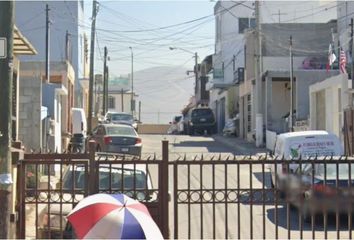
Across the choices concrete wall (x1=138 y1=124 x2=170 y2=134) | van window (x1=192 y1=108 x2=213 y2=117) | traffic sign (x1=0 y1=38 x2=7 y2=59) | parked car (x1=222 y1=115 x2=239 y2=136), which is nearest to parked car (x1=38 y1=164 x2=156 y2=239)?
traffic sign (x1=0 y1=38 x2=7 y2=59)

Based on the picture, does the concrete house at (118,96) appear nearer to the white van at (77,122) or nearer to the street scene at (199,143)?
the street scene at (199,143)

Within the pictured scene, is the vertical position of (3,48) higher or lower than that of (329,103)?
lower

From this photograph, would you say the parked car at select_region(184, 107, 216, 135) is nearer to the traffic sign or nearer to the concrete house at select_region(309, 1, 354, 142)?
the concrete house at select_region(309, 1, 354, 142)

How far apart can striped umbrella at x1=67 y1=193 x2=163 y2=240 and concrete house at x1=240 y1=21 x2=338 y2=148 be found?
2723 cm

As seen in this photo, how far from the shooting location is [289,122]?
3494cm

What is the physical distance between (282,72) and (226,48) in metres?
25.2

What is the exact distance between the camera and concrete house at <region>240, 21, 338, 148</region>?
3506 cm

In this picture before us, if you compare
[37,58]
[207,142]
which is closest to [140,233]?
[207,142]

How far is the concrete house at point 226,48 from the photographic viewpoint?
5709cm

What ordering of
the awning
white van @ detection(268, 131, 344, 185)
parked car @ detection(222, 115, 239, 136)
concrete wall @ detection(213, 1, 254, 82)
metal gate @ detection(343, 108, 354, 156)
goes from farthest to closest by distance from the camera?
1. concrete wall @ detection(213, 1, 254, 82)
2. parked car @ detection(222, 115, 239, 136)
3. metal gate @ detection(343, 108, 354, 156)
4. white van @ detection(268, 131, 344, 185)
5. the awning

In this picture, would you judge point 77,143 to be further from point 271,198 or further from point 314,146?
point 271,198

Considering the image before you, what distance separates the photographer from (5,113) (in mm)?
7312

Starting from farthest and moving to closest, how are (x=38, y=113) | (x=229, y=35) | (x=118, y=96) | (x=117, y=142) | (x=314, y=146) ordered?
(x=118, y=96)
(x=229, y=35)
(x=117, y=142)
(x=38, y=113)
(x=314, y=146)

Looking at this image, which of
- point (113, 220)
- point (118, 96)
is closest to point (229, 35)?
point (118, 96)
